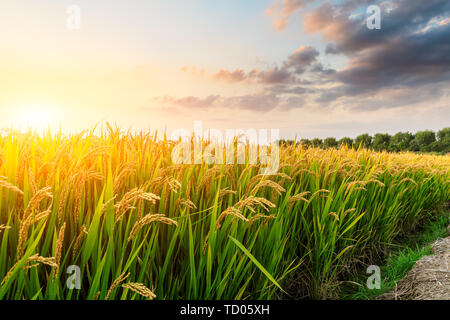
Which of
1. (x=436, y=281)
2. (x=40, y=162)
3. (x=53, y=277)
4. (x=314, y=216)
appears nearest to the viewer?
(x=53, y=277)

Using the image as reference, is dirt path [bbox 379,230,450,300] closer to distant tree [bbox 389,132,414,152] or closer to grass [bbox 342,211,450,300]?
grass [bbox 342,211,450,300]

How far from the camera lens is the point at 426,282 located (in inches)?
123

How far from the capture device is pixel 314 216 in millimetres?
2785

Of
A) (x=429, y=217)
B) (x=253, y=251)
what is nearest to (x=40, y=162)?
(x=253, y=251)

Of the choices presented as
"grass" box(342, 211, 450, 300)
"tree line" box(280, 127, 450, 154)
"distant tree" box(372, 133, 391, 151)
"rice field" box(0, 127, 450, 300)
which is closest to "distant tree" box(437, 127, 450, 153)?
"tree line" box(280, 127, 450, 154)

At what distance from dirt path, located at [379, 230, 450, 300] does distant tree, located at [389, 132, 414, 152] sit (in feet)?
86.1

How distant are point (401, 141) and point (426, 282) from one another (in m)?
27.7

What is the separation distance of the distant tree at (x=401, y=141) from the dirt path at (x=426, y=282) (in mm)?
26245

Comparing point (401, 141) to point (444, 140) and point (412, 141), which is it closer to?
point (412, 141)

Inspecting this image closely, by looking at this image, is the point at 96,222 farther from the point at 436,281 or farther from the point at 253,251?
the point at 436,281

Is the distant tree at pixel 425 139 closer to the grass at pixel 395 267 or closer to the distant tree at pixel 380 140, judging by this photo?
the distant tree at pixel 380 140

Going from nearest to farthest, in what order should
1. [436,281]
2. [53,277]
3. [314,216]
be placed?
[53,277] < [314,216] < [436,281]

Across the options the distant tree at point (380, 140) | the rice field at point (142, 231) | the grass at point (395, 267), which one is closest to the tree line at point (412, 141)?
the distant tree at point (380, 140)

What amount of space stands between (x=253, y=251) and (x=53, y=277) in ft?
4.09
